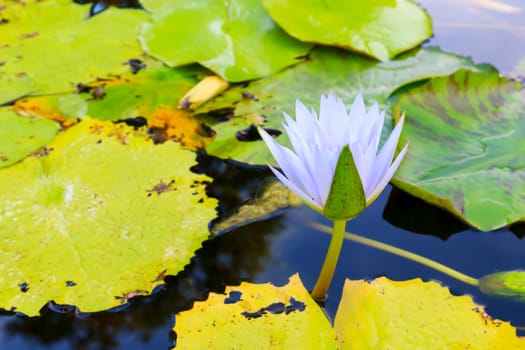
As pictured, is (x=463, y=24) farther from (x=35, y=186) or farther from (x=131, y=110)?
(x=35, y=186)

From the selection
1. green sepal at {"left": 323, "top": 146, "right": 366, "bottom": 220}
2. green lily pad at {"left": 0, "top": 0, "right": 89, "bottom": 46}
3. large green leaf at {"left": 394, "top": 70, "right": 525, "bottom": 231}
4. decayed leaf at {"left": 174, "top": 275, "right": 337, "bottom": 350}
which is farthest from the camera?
green lily pad at {"left": 0, "top": 0, "right": 89, "bottom": 46}

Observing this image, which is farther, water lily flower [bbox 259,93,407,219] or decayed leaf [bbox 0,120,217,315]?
decayed leaf [bbox 0,120,217,315]

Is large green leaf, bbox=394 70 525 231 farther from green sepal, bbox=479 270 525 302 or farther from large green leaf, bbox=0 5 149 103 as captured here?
large green leaf, bbox=0 5 149 103

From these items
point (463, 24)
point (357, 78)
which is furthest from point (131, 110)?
point (463, 24)

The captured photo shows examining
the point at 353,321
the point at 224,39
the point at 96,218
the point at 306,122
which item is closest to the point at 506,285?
the point at 353,321

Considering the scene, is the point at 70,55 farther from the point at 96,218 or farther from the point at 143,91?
the point at 96,218

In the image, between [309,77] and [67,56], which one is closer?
[309,77]

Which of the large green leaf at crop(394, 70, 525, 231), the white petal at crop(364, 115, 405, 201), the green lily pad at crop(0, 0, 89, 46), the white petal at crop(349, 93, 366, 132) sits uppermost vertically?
the white petal at crop(349, 93, 366, 132)

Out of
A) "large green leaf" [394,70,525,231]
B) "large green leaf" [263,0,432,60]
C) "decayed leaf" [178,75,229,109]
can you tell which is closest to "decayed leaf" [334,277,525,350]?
"large green leaf" [394,70,525,231]
